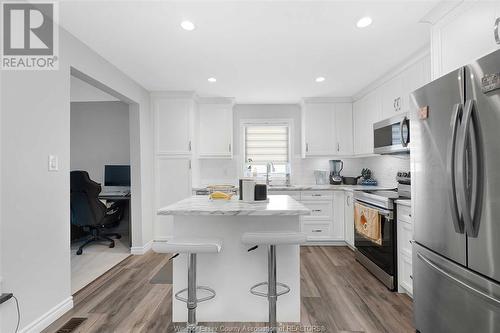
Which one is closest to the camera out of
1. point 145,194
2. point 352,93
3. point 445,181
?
point 445,181

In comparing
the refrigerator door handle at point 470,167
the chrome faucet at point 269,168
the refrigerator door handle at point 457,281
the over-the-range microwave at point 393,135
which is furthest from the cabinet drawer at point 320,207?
the refrigerator door handle at point 470,167

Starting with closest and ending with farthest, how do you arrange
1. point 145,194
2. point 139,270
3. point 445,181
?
point 445,181
point 139,270
point 145,194

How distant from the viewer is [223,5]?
198 cm

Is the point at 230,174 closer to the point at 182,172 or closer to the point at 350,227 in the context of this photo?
the point at 182,172

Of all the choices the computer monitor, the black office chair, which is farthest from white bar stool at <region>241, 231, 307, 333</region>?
the computer monitor

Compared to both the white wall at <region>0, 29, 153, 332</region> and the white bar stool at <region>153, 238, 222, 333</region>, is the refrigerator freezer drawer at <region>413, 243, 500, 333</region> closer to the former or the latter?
the white bar stool at <region>153, 238, 222, 333</region>

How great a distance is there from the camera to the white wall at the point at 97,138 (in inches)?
195

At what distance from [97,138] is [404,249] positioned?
5.19 metres

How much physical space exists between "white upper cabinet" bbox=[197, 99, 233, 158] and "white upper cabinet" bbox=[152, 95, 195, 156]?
393 millimetres

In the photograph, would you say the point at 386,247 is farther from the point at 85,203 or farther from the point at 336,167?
the point at 85,203

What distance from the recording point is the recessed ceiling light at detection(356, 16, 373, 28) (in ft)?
7.04

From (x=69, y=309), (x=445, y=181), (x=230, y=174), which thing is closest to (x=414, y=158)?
(x=445, y=181)

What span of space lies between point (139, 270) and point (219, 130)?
2480 mm

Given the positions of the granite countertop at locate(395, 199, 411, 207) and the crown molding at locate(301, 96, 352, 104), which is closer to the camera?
the granite countertop at locate(395, 199, 411, 207)
